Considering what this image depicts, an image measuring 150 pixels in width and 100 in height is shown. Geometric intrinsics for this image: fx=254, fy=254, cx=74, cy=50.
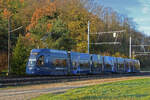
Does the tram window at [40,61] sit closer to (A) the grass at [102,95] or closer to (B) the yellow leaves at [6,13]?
(A) the grass at [102,95]

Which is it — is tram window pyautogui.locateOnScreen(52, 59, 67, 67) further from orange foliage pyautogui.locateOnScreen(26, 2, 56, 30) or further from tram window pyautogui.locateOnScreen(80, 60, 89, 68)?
orange foliage pyautogui.locateOnScreen(26, 2, 56, 30)

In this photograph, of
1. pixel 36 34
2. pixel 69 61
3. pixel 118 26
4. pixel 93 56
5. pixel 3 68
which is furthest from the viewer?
pixel 118 26

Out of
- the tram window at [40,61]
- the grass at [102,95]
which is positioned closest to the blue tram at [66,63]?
the tram window at [40,61]

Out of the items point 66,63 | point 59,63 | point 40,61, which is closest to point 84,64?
point 66,63

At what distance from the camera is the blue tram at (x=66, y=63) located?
89.8ft

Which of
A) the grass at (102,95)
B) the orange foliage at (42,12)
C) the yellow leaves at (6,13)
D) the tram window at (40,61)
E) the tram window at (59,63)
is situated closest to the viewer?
the grass at (102,95)

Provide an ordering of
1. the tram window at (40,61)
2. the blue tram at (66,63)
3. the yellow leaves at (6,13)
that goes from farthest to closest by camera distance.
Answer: the yellow leaves at (6,13)
the blue tram at (66,63)
the tram window at (40,61)

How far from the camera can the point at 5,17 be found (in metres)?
49.9

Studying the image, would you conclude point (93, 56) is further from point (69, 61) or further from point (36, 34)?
point (36, 34)

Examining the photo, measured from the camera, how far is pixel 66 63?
31.0 meters

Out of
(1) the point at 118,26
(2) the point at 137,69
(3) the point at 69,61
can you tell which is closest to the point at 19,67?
(3) the point at 69,61

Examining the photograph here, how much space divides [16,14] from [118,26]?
24.8m

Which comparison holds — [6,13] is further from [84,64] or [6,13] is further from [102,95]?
[102,95]

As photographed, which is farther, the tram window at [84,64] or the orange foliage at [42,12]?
the orange foliage at [42,12]
